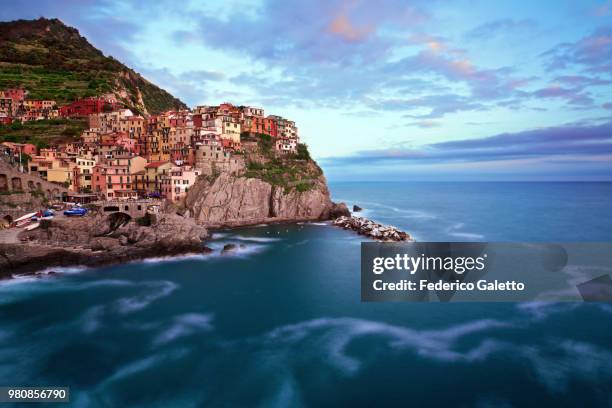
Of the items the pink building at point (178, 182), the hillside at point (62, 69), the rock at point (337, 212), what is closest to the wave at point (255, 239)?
the pink building at point (178, 182)

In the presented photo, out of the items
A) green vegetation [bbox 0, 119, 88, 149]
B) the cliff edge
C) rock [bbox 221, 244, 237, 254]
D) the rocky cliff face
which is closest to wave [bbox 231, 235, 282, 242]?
rock [bbox 221, 244, 237, 254]

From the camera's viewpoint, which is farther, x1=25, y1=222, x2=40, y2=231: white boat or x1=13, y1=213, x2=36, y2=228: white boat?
x1=13, y1=213, x2=36, y2=228: white boat

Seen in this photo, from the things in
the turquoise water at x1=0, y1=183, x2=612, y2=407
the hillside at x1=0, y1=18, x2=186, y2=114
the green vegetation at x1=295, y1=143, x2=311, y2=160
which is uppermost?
the hillside at x1=0, y1=18, x2=186, y2=114

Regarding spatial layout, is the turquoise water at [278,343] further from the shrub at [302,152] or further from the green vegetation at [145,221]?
the shrub at [302,152]

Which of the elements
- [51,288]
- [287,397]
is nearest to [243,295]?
[287,397]

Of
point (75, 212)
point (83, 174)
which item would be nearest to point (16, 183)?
point (83, 174)

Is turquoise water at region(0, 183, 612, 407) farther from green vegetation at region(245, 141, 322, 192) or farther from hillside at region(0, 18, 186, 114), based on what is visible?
hillside at region(0, 18, 186, 114)

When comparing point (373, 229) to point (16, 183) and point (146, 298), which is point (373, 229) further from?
point (16, 183)

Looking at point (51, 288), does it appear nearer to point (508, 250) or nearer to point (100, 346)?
point (100, 346)
